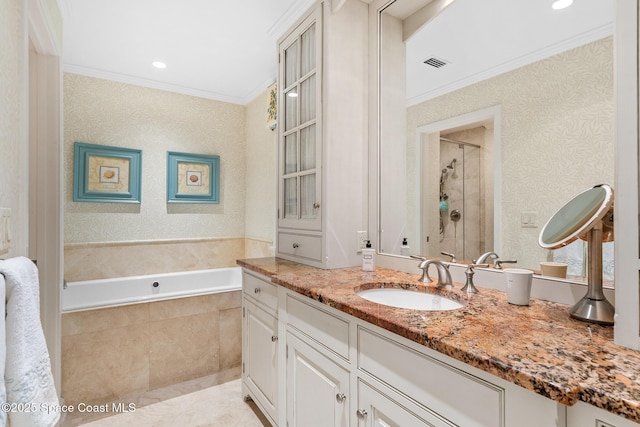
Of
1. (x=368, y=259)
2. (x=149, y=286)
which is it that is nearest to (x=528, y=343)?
(x=368, y=259)

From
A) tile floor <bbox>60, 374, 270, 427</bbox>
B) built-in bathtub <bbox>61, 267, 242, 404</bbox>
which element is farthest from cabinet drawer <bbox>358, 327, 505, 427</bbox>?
built-in bathtub <bbox>61, 267, 242, 404</bbox>

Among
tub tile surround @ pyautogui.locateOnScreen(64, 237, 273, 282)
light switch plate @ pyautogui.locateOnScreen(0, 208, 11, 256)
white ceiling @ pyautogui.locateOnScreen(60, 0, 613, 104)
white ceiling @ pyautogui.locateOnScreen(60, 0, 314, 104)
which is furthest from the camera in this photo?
tub tile surround @ pyautogui.locateOnScreen(64, 237, 273, 282)

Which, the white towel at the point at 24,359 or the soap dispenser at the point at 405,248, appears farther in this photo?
the soap dispenser at the point at 405,248

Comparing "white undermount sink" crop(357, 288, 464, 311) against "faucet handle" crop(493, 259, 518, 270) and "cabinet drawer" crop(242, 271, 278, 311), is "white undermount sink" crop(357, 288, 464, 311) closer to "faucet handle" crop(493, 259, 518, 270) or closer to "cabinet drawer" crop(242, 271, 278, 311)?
"faucet handle" crop(493, 259, 518, 270)

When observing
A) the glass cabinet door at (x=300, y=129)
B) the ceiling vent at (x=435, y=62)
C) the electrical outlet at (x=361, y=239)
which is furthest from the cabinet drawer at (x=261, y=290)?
the ceiling vent at (x=435, y=62)

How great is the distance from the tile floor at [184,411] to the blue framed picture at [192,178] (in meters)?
1.84

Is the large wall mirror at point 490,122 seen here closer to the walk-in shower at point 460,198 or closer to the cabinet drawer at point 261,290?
the walk-in shower at point 460,198

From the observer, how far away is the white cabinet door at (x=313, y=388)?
46.1 inches

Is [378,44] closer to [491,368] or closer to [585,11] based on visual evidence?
[585,11]

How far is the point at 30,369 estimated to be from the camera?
826mm

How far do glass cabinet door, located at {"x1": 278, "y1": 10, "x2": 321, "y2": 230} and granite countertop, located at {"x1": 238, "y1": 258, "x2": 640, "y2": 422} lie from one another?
784 mm

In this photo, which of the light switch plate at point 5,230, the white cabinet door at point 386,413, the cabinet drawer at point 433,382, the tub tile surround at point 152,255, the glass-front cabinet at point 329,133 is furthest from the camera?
the tub tile surround at point 152,255

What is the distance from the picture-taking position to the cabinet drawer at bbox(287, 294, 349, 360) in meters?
1.17

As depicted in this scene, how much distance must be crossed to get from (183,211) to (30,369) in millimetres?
2719
